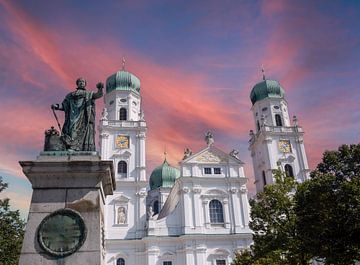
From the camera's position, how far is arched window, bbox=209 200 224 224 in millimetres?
37500

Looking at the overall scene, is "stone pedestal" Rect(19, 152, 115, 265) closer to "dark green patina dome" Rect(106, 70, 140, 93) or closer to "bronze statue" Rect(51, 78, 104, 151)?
"bronze statue" Rect(51, 78, 104, 151)

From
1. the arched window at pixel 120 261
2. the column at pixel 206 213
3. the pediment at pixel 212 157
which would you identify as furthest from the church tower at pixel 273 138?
the arched window at pixel 120 261

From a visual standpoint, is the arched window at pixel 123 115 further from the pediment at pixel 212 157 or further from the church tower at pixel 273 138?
the church tower at pixel 273 138

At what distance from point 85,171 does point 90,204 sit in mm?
686

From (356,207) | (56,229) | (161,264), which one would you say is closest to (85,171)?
(56,229)

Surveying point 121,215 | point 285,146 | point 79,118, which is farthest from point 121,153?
point 79,118

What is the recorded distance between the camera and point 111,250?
35.4 meters

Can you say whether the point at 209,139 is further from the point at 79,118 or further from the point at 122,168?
the point at 79,118

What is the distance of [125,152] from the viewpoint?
40344 mm

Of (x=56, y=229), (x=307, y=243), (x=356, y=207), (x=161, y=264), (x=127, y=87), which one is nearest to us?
(x=56, y=229)

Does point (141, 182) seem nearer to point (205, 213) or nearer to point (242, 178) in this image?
point (205, 213)

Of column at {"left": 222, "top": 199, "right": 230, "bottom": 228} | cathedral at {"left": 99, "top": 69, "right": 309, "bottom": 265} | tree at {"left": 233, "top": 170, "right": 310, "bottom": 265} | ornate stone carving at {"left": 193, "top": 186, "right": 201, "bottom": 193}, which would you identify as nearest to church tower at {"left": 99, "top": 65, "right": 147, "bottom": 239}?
cathedral at {"left": 99, "top": 69, "right": 309, "bottom": 265}

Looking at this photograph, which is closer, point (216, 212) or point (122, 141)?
point (216, 212)

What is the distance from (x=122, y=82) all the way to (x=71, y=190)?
39.3m
